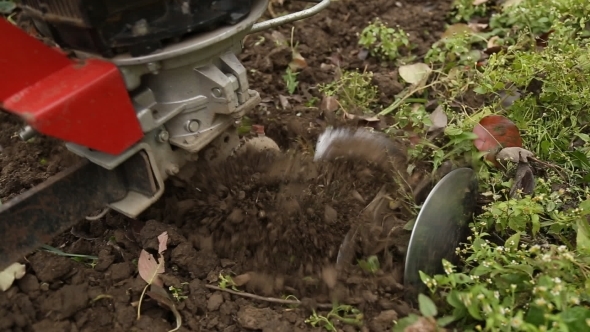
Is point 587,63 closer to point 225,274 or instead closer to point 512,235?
point 512,235

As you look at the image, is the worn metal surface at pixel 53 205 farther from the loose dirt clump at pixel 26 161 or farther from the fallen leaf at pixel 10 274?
the loose dirt clump at pixel 26 161

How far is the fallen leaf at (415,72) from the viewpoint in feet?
8.33

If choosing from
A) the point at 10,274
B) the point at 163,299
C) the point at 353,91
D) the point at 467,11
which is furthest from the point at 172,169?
the point at 467,11

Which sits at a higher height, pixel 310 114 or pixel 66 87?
pixel 66 87

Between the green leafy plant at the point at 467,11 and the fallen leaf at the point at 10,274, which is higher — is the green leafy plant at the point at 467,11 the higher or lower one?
the lower one

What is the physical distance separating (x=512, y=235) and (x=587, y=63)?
0.84m

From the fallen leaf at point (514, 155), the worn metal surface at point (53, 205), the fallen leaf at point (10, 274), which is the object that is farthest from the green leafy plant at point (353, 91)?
the fallen leaf at point (10, 274)

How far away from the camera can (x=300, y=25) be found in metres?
2.91

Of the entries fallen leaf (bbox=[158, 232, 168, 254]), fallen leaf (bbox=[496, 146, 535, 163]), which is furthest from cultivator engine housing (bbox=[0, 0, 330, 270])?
fallen leaf (bbox=[496, 146, 535, 163])

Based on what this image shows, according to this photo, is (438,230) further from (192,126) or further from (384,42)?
(384,42)

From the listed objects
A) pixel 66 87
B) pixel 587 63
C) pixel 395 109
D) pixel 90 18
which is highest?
pixel 90 18

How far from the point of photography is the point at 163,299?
5.25ft

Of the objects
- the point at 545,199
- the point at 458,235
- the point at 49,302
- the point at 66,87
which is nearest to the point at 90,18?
the point at 66,87

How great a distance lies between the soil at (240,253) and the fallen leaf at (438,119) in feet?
0.97
